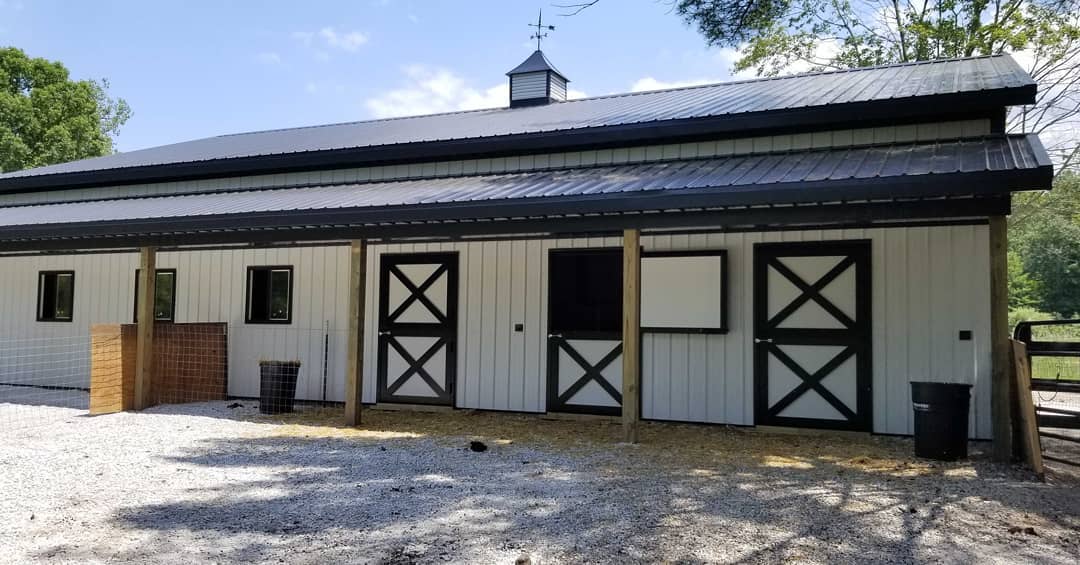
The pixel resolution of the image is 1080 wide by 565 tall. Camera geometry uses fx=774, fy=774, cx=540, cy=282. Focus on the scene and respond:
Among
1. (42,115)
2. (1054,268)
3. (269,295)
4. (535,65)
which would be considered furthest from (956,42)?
(42,115)

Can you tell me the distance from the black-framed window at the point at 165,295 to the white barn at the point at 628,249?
0.06 m

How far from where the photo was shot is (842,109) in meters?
8.16

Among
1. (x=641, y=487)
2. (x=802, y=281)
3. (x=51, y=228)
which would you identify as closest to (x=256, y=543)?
(x=641, y=487)

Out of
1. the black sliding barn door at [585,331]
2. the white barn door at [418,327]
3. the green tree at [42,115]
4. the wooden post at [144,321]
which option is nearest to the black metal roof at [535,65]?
the white barn door at [418,327]

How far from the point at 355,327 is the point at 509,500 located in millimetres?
3740

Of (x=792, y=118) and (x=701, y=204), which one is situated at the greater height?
(x=792, y=118)

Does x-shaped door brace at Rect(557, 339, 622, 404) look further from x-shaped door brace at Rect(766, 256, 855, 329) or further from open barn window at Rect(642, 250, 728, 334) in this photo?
x-shaped door brace at Rect(766, 256, 855, 329)

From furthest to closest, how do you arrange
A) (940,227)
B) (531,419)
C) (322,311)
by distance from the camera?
(322,311)
(531,419)
(940,227)

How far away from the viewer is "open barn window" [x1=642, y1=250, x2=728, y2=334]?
27.5ft

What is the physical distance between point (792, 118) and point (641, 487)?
478 centimetres

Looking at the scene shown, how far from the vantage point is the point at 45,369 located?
12.2 metres

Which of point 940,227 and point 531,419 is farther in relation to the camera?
point 531,419

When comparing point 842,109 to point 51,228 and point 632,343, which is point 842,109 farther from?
point 51,228

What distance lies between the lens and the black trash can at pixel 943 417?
6.49 meters
